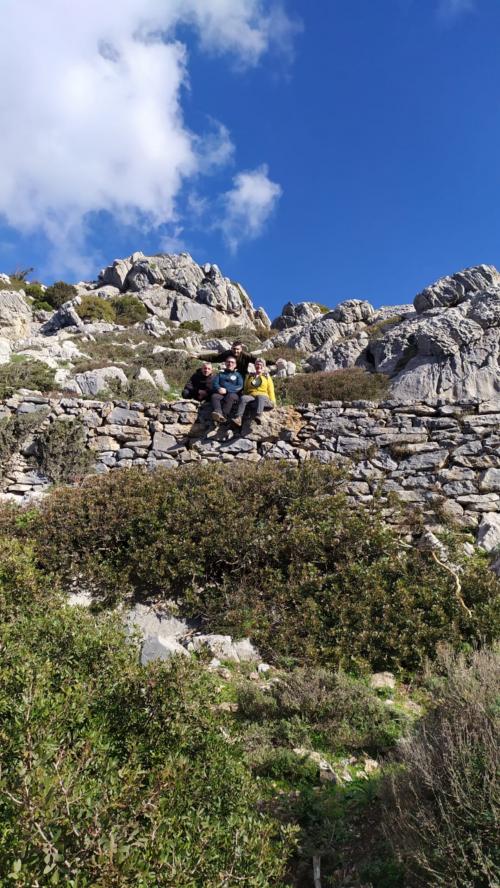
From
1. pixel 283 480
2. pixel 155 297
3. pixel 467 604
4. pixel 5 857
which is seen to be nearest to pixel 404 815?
pixel 5 857

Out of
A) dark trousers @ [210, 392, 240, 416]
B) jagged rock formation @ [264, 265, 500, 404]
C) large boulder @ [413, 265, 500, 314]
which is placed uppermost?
large boulder @ [413, 265, 500, 314]

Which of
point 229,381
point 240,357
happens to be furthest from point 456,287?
point 229,381

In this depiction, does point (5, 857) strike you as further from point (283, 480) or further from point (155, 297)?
point (155, 297)

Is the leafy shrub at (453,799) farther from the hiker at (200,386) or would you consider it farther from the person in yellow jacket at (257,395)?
the hiker at (200,386)

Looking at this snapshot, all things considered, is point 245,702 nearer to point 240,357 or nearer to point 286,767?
point 286,767

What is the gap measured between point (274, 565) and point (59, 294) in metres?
41.2

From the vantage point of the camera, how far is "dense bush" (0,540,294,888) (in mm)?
1765

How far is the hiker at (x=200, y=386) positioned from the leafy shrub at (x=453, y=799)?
7944 millimetres

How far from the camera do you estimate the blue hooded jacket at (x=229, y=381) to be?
1022 centimetres

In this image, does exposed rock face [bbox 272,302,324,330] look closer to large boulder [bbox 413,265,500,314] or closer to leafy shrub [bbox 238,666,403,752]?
large boulder [bbox 413,265,500,314]

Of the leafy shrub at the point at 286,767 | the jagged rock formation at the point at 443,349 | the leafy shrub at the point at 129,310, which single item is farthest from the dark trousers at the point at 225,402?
the leafy shrub at the point at 129,310


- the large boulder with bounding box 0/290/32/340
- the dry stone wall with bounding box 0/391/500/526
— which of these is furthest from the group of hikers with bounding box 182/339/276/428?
the large boulder with bounding box 0/290/32/340

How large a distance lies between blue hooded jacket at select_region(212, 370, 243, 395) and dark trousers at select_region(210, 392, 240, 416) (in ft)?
0.47

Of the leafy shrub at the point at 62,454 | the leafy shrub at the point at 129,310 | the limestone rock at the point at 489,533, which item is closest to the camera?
the limestone rock at the point at 489,533
